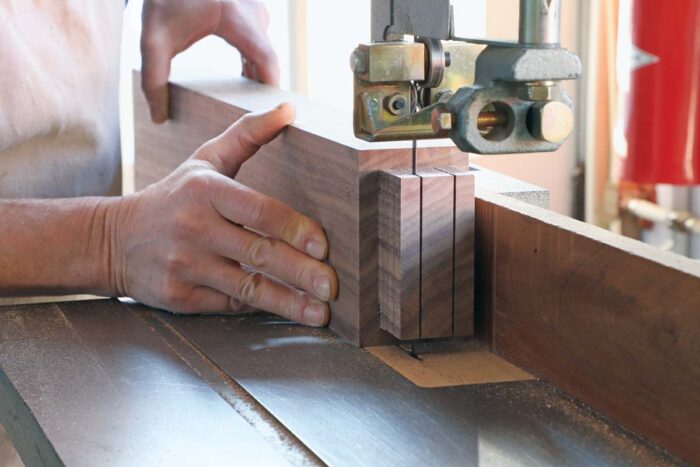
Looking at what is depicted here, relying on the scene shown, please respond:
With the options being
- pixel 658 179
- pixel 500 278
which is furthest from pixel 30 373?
pixel 658 179

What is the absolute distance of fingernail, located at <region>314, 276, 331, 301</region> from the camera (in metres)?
1.12

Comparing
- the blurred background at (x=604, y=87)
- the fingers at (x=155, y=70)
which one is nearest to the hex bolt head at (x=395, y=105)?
the fingers at (x=155, y=70)

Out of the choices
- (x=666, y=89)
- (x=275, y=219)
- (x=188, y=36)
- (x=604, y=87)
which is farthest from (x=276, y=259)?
(x=604, y=87)

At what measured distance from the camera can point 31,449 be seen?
2.99ft

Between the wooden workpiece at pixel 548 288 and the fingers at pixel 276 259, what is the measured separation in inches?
0.7

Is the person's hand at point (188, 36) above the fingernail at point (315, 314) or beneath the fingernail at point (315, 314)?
above

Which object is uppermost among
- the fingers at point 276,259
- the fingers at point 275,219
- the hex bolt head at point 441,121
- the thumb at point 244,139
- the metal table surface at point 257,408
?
the hex bolt head at point 441,121

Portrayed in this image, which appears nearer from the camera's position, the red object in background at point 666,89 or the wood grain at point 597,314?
the wood grain at point 597,314

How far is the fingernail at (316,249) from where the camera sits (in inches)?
44.6

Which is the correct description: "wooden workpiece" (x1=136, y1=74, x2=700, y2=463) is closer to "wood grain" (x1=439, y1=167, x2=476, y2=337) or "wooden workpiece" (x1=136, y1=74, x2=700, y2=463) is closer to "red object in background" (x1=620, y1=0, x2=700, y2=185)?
"wood grain" (x1=439, y1=167, x2=476, y2=337)

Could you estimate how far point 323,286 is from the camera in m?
1.12

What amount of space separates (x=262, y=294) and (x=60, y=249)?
254mm

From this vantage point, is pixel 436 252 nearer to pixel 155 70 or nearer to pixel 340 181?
pixel 340 181

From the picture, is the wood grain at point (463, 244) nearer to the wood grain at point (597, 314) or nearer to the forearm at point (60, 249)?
the wood grain at point (597, 314)
